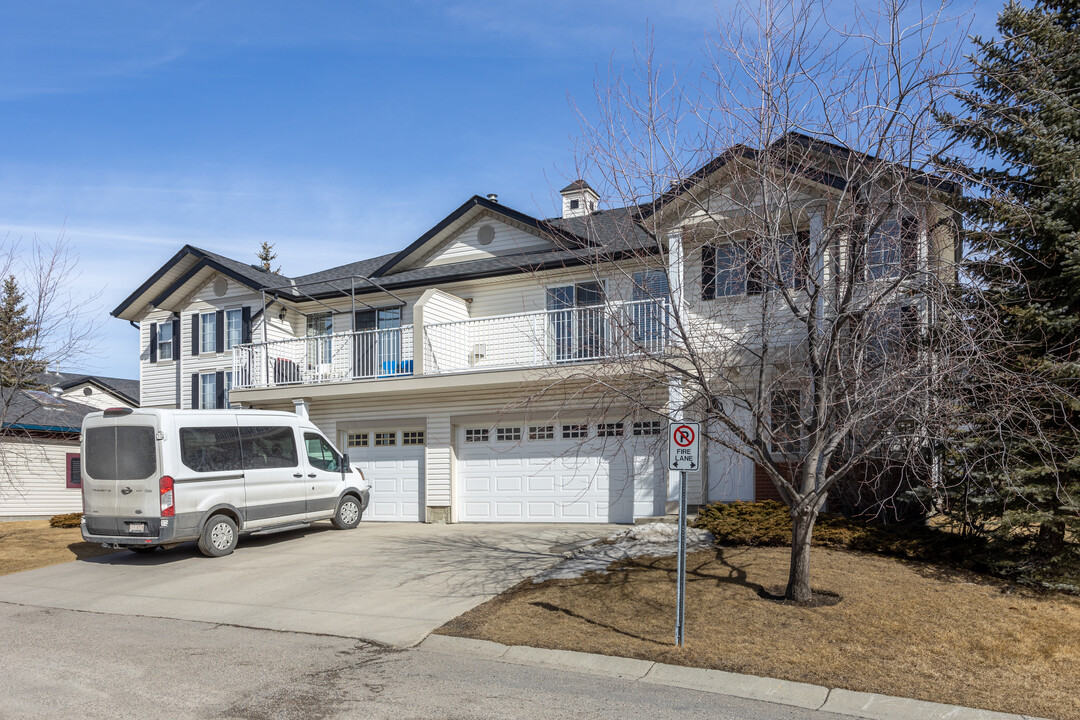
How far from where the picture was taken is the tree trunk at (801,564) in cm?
849

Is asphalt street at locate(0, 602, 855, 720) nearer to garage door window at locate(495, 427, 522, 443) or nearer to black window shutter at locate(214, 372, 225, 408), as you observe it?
garage door window at locate(495, 427, 522, 443)

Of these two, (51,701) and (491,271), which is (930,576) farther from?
(491,271)

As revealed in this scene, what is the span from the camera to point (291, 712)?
5.96 metres

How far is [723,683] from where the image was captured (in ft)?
22.1

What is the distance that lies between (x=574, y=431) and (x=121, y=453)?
8.24m

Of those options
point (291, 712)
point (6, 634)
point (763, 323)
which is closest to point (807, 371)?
point (763, 323)

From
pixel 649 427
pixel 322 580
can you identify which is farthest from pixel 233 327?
pixel 322 580

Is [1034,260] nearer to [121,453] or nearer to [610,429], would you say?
[610,429]

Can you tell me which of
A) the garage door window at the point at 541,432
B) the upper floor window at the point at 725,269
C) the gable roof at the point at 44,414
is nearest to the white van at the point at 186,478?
the garage door window at the point at 541,432

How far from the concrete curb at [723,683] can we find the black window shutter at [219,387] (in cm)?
1700

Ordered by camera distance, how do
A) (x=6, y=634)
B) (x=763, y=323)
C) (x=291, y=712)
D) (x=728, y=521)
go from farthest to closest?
(x=728, y=521)
(x=6, y=634)
(x=763, y=323)
(x=291, y=712)

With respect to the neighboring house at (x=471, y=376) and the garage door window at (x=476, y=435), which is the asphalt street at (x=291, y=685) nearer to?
the neighboring house at (x=471, y=376)

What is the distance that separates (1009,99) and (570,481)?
389 inches

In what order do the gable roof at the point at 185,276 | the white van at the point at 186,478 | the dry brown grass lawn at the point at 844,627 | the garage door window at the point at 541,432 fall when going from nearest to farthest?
the dry brown grass lawn at the point at 844,627 < the white van at the point at 186,478 < the garage door window at the point at 541,432 < the gable roof at the point at 185,276
